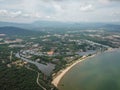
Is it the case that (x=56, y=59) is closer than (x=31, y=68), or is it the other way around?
(x=31, y=68)

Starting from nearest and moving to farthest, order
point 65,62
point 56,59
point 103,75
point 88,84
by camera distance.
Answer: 1. point 88,84
2. point 103,75
3. point 65,62
4. point 56,59

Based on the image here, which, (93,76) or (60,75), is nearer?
(93,76)

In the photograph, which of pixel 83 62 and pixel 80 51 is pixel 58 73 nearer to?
pixel 83 62

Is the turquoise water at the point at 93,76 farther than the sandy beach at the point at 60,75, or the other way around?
the sandy beach at the point at 60,75

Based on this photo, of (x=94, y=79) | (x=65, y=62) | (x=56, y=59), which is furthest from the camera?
(x=56, y=59)

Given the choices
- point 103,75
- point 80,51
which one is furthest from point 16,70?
point 80,51

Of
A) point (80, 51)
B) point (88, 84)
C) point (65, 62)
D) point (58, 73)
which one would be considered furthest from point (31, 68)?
point (80, 51)

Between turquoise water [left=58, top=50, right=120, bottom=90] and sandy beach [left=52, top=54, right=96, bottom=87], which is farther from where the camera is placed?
sandy beach [left=52, top=54, right=96, bottom=87]
